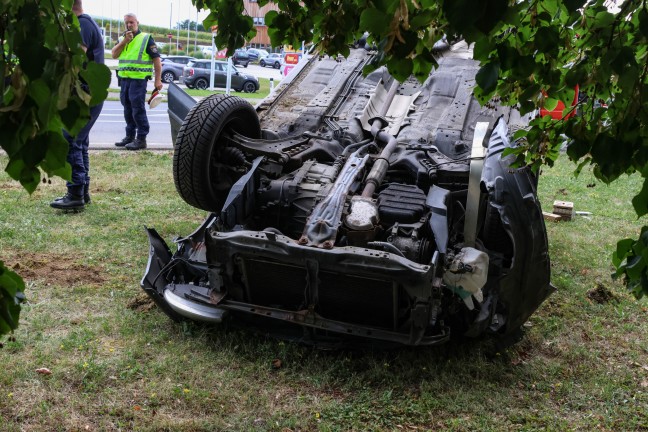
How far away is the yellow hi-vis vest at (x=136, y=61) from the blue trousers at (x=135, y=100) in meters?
0.08

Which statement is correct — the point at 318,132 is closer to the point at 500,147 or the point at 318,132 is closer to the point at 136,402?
the point at 500,147

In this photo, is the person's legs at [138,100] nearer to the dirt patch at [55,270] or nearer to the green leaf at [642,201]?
the dirt patch at [55,270]

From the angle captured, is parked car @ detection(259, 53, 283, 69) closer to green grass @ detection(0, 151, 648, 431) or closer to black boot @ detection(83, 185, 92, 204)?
black boot @ detection(83, 185, 92, 204)

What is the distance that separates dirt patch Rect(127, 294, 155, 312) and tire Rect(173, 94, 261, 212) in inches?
33.2

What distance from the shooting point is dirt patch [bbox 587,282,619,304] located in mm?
5871

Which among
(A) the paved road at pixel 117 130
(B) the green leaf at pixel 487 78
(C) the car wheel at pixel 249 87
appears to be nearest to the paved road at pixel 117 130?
(A) the paved road at pixel 117 130

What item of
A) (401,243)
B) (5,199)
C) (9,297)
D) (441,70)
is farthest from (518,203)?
(5,199)

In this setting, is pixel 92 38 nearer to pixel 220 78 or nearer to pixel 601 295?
pixel 601 295

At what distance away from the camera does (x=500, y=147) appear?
466 centimetres

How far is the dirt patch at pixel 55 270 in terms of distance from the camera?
553 centimetres

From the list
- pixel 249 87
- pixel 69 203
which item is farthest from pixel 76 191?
pixel 249 87

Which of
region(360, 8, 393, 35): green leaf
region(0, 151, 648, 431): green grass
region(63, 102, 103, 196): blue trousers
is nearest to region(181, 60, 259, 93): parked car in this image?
region(63, 102, 103, 196): blue trousers

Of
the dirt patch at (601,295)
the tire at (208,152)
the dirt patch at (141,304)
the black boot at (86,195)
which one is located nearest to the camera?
the dirt patch at (141,304)

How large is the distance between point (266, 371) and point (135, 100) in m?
6.69
